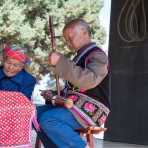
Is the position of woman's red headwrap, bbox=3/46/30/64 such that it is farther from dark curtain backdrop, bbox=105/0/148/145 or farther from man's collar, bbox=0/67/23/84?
dark curtain backdrop, bbox=105/0/148/145

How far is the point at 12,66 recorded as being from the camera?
8.69 ft

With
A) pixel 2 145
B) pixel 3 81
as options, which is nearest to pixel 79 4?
pixel 3 81

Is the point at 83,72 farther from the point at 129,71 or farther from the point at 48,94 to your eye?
the point at 129,71

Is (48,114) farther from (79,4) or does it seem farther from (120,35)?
(79,4)

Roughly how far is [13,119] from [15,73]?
768 millimetres

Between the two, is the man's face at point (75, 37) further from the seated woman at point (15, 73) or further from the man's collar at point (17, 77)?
the man's collar at point (17, 77)

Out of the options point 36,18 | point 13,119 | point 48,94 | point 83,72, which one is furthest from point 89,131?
point 36,18

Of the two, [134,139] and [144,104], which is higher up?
[144,104]

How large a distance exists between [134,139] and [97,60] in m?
3.31

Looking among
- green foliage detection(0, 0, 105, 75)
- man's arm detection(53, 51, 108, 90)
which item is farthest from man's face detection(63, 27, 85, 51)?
green foliage detection(0, 0, 105, 75)

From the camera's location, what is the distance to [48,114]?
2.49 metres

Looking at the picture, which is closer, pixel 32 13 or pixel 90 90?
pixel 90 90

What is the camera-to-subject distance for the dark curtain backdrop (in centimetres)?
553

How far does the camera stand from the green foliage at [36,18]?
12.6 m
